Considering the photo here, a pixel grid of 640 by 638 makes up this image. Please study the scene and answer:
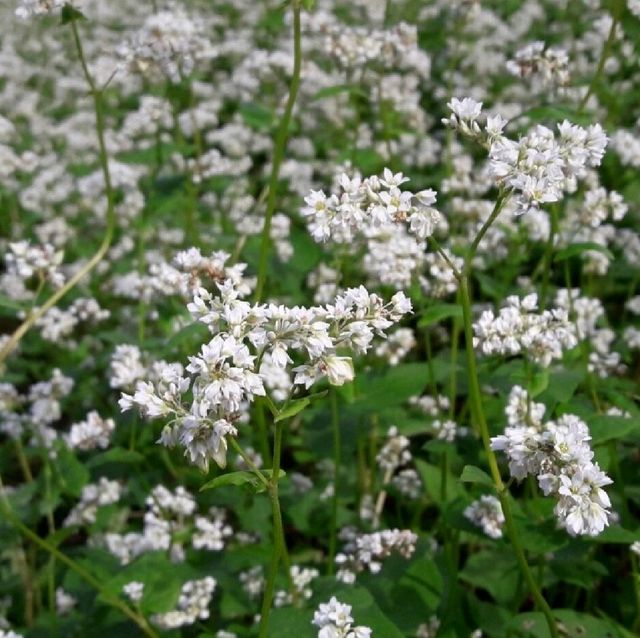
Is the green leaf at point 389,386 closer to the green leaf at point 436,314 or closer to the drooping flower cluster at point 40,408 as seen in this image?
the green leaf at point 436,314

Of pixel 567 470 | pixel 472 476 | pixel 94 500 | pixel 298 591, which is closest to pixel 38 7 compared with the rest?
pixel 94 500

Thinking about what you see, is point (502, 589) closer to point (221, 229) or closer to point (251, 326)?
point (251, 326)

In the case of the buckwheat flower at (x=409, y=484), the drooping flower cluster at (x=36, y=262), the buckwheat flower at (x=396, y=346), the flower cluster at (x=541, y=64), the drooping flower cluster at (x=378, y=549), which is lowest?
the drooping flower cluster at (x=378, y=549)

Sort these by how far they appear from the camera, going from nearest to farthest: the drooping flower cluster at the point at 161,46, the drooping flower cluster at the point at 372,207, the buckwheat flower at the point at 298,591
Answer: the drooping flower cluster at the point at 372,207, the buckwheat flower at the point at 298,591, the drooping flower cluster at the point at 161,46

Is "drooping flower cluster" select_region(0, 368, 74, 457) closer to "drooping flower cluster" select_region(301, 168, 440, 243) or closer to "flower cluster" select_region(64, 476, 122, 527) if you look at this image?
"flower cluster" select_region(64, 476, 122, 527)

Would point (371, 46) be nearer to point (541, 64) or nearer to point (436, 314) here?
point (541, 64)

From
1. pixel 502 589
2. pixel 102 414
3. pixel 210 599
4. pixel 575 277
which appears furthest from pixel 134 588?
pixel 575 277

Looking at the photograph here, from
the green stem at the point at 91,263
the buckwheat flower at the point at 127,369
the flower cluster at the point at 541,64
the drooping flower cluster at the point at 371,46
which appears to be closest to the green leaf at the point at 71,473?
the buckwheat flower at the point at 127,369

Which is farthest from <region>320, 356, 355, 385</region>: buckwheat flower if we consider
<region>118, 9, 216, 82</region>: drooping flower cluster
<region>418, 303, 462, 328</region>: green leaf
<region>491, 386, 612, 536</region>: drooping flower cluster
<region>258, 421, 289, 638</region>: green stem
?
<region>118, 9, 216, 82</region>: drooping flower cluster
